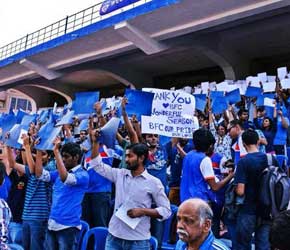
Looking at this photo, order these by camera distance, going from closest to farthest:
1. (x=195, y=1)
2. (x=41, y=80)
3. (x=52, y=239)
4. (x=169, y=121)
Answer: (x=52, y=239) → (x=169, y=121) → (x=195, y=1) → (x=41, y=80)

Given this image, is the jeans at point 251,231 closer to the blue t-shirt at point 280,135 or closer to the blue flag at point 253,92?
the blue t-shirt at point 280,135

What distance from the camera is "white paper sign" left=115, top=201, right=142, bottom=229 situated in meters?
3.11

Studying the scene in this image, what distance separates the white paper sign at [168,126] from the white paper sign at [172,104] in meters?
0.07

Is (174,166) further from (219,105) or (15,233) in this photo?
(219,105)

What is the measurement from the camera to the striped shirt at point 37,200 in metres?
4.02

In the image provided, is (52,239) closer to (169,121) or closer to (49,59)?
(169,121)

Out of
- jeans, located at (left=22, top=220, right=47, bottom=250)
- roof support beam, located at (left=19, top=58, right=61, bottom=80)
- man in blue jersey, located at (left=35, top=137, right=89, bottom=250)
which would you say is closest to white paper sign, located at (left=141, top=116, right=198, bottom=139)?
man in blue jersey, located at (left=35, top=137, right=89, bottom=250)

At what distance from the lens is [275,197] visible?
11.3ft

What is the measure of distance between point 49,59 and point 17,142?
644 inches

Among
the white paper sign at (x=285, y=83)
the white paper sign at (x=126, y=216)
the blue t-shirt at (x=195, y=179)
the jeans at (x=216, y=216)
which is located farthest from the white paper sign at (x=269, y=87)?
the white paper sign at (x=126, y=216)

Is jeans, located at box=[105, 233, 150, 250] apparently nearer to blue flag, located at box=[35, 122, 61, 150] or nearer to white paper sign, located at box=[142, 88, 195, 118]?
blue flag, located at box=[35, 122, 61, 150]

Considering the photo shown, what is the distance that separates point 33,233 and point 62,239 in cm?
52

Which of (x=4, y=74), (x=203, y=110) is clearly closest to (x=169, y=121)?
(x=203, y=110)

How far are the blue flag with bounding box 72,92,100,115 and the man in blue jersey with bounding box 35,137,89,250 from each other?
149 cm
